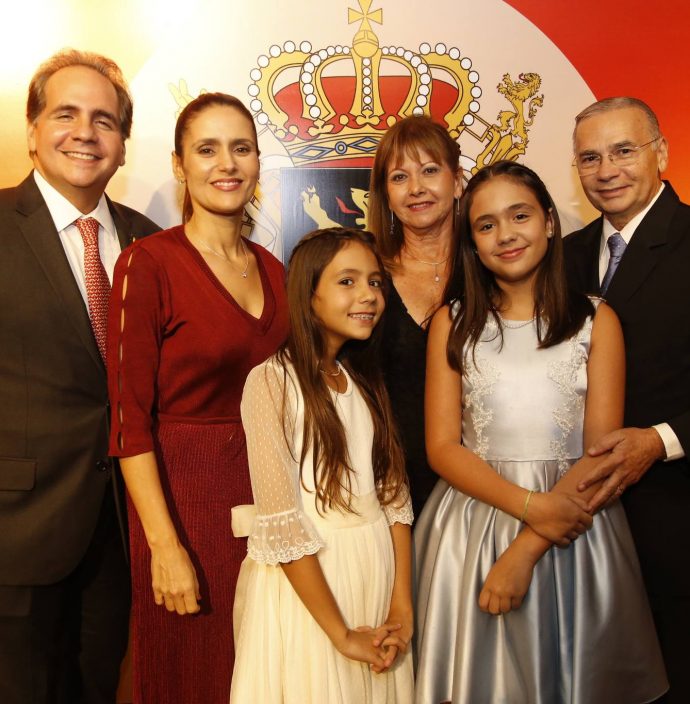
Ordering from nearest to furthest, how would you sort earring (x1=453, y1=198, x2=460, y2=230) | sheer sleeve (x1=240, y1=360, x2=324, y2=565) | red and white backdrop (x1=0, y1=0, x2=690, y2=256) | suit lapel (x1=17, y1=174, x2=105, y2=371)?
sheer sleeve (x1=240, y1=360, x2=324, y2=565), suit lapel (x1=17, y1=174, x2=105, y2=371), earring (x1=453, y1=198, x2=460, y2=230), red and white backdrop (x1=0, y1=0, x2=690, y2=256)

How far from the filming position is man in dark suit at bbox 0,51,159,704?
221cm

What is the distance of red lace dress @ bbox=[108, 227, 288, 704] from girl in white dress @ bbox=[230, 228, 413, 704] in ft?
0.52

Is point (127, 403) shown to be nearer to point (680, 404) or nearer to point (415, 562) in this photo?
point (415, 562)

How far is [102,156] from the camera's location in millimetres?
2396

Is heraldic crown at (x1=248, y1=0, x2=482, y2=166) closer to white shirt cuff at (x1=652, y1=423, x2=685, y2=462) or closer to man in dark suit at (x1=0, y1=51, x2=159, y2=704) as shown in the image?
man in dark suit at (x1=0, y1=51, x2=159, y2=704)

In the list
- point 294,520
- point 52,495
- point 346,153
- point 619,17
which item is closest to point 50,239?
point 52,495

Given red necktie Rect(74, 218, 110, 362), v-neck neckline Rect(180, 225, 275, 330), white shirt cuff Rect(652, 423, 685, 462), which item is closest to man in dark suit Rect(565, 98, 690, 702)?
white shirt cuff Rect(652, 423, 685, 462)

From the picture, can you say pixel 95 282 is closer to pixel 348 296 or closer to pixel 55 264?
pixel 55 264

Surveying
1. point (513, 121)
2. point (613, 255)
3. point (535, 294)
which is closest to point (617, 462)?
point (535, 294)

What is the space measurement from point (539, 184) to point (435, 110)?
112cm

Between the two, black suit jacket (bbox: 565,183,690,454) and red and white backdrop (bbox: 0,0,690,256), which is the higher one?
red and white backdrop (bbox: 0,0,690,256)

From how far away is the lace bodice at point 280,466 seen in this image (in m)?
1.88

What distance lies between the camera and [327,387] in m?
2.03

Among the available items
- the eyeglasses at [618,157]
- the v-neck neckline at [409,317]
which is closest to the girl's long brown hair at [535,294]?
the v-neck neckline at [409,317]
